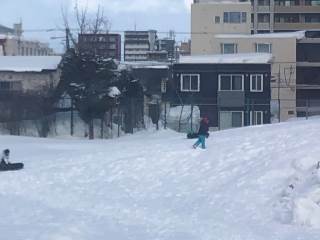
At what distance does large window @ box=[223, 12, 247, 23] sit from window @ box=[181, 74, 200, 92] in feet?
76.8

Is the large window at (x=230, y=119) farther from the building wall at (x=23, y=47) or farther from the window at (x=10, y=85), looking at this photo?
the building wall at (x=23, y=47)

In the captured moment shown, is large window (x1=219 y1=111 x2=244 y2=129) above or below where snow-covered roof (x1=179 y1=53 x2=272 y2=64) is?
below

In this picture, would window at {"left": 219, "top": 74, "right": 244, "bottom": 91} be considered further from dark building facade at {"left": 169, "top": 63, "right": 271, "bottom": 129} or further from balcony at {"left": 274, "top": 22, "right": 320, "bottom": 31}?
balcony at {"left": 274, "top": 22, "right": 320, "bottom": 31}

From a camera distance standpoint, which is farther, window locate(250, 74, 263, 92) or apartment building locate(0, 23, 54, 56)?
apartment building locate(0, 23, 54, 56)

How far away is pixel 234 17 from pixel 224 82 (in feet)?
83.1

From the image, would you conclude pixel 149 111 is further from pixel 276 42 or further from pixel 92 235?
pixel 92 235

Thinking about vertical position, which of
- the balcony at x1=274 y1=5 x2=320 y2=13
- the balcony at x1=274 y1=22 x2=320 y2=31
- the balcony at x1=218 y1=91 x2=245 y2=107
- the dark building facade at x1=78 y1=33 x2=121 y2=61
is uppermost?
the balcony at x1=274 y1=5 x2=320 y2=13

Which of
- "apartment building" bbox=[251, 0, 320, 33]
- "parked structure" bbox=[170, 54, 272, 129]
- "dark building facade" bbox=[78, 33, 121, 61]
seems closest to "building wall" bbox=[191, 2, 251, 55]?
"dark building facade" bbox=[78, 33, 121, 61]

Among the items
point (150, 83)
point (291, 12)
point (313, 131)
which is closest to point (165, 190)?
point (313, 131)

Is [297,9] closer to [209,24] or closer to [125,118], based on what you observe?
[209,24]

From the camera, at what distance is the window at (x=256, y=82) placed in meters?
59.6

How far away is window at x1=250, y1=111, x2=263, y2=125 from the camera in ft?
175

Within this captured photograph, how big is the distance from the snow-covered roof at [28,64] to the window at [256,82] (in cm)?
1470

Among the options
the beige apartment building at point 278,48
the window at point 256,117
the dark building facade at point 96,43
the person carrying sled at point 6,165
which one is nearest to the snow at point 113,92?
the dark building facade at point 96,43
